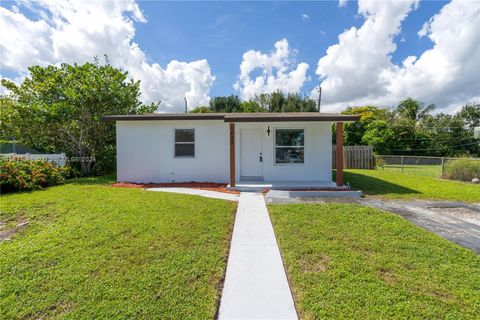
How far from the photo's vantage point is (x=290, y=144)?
9.52 metres

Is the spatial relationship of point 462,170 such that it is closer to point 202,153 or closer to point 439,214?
point 439,214

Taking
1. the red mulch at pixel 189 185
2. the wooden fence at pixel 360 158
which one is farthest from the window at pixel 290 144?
the wooden fence at pixel 360 158

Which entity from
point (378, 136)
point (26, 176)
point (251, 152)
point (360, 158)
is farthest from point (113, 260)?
point (378, 136)

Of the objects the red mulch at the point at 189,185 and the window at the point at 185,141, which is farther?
the window at the point at 185,141

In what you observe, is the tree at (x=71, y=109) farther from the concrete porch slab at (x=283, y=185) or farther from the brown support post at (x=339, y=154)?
the brown support post at (x=339, y=154)

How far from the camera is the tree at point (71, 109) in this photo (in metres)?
10.5

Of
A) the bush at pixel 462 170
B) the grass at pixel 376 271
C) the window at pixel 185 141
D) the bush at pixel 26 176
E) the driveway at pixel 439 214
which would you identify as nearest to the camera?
the grass at pixel 376 271

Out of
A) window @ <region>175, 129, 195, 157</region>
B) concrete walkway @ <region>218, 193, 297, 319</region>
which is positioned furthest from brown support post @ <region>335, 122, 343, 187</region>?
window @ <region>175, 129, 195, 157</region>

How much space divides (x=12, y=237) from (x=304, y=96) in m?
30.6

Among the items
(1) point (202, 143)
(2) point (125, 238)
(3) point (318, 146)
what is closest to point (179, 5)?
(1) point (202, 143)

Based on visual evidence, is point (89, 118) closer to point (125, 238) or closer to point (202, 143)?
point (202, 143)

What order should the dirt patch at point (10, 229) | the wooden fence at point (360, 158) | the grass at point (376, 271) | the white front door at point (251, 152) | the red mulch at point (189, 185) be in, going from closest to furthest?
the grass at point (376, 271), the dirt patch at point (10, 229), the red mulch at point (189, 185), the white front door at point (251, 152), the wooden fence at point (360, 158)

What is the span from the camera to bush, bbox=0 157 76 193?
282 inches

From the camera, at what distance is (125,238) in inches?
155
